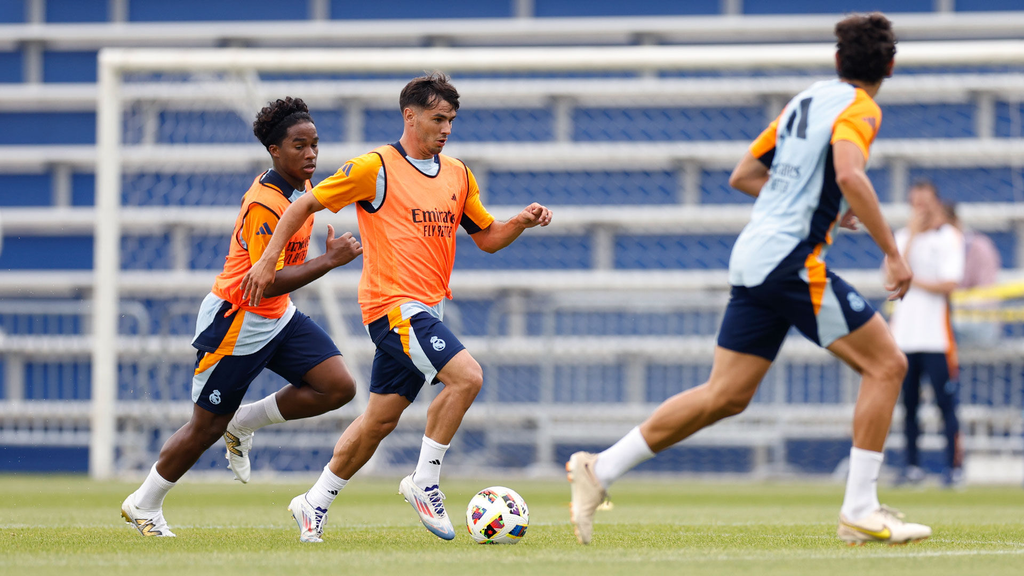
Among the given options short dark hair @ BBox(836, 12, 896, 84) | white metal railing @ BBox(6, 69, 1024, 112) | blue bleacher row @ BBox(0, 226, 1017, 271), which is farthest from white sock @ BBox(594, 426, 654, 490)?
blue bleacher row @ BBox(0, 226, 1017, 271)

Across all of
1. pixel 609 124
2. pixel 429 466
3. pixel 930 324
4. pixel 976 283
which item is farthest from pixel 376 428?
pixel 609 124

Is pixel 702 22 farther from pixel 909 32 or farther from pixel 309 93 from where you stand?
pixel 309 93

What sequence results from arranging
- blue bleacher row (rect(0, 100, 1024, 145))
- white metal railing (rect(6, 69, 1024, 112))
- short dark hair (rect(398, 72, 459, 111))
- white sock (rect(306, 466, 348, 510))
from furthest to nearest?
blue bleacher row (rect(0, 100, 1024, 145)) → white metal railing (rect(6, 69, 1024, 112)) → short dark hair (rect(398, 72, 459, 111)) → white sock (rect(306, 466, 348, 510))

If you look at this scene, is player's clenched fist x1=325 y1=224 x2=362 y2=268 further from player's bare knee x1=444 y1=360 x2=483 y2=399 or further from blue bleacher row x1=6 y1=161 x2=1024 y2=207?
blue bleacher row x1=6 y1=161 x2=1024 y2=207

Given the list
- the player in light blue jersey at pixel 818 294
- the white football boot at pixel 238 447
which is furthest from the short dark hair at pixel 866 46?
the white football boot at pixel 238 447

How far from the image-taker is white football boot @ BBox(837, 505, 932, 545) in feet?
14.2

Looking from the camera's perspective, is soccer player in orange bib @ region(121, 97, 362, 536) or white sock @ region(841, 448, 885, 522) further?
soccer player in orange bib @ region(121, 97, 362, 536)

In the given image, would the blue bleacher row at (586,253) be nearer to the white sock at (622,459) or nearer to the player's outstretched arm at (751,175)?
the player's outstretched arm at (751,175)

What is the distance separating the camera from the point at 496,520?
489 cm

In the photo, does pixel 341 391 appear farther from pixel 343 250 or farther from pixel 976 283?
pixel 976 283

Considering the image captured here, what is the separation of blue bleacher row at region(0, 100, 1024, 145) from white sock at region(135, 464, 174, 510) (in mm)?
7577

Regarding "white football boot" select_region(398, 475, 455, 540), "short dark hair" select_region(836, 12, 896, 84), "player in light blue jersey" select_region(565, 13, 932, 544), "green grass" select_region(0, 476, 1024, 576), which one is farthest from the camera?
"white football boot" select_region(398, 475, 455, 540)

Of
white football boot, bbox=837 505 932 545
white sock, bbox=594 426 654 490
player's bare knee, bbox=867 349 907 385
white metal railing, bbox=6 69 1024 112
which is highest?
white metal railing, bbox=6 69 1024 112

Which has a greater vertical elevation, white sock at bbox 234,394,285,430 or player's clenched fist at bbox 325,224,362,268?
player's clenched fist at bbox 325,224,362,268
